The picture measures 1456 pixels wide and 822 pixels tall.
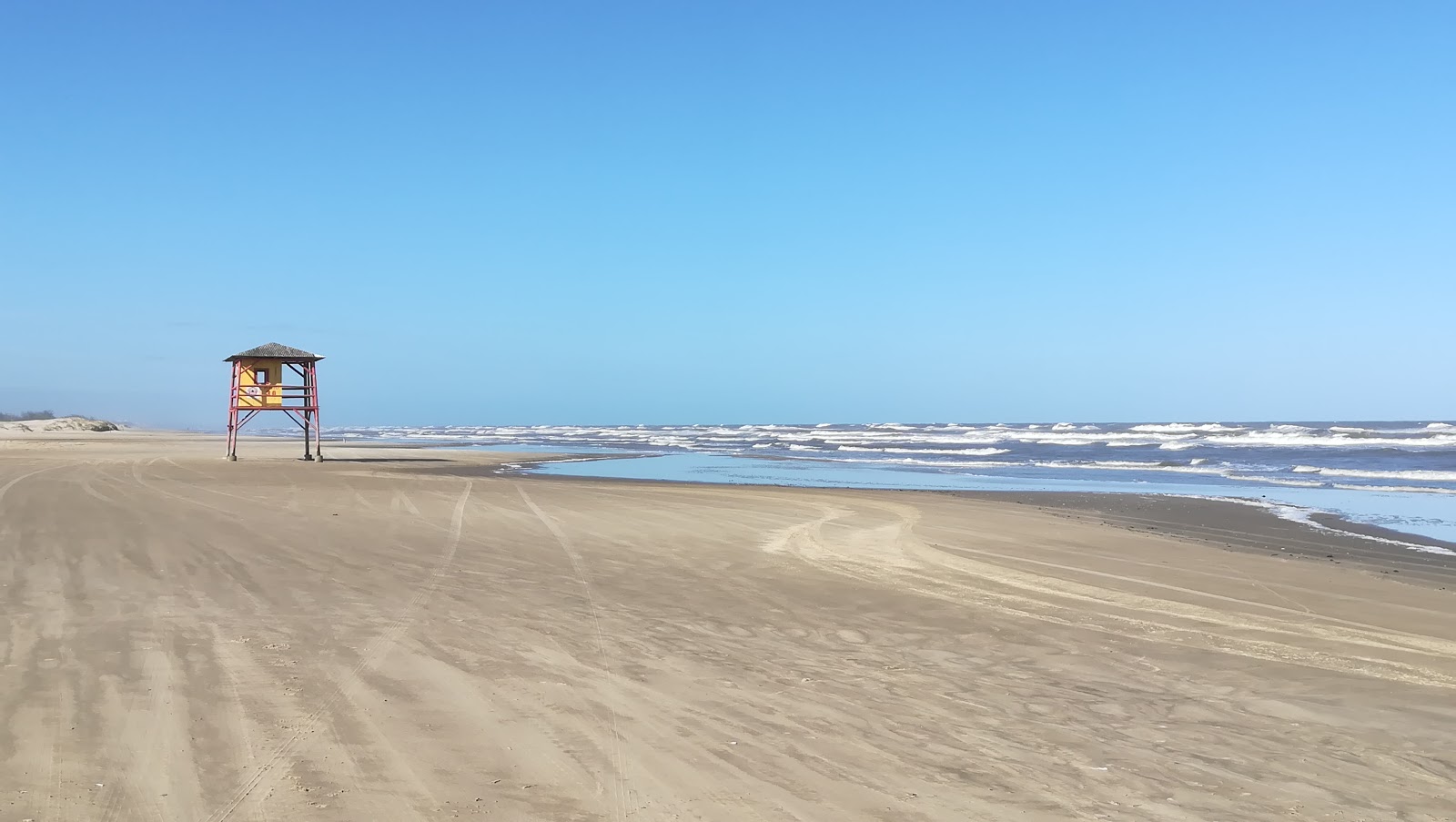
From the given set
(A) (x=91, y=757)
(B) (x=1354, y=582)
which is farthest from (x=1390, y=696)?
(A) (x=91, y=757)

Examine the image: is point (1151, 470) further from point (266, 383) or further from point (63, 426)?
point (63, 426)

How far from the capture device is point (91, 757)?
4.24m

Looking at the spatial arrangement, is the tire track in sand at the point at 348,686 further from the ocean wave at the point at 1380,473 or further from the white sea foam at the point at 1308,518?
the ocean wave at the point at 1380,473

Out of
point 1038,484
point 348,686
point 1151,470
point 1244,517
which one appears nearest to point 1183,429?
point 1151,470

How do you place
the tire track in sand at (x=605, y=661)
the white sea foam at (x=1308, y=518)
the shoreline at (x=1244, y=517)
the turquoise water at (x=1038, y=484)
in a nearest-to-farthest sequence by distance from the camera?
the tire track in sand at (x=605, y=661)
the shoreline at (x=1244, y=517)
the white sea foam at (x=1308, y=518)
the turquoise water at (x=1038, y=484)

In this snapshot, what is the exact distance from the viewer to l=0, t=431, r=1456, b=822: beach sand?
417cm

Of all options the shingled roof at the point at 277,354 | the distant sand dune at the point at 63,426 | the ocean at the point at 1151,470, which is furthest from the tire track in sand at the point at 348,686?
the distant sand dune at the point at 63,426

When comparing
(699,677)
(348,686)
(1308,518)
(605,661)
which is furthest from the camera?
(1308,518)

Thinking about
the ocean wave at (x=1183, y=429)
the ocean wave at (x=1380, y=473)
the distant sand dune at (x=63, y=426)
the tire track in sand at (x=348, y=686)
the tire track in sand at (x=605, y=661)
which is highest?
the distant sand dune at (x=63, y=426)

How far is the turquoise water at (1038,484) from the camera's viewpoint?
18969 millimetres

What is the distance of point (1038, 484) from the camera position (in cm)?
2639

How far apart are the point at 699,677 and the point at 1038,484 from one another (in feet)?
72.3

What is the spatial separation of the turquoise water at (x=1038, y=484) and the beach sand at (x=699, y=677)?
22.4 ft

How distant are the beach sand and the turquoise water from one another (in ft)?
22.4
